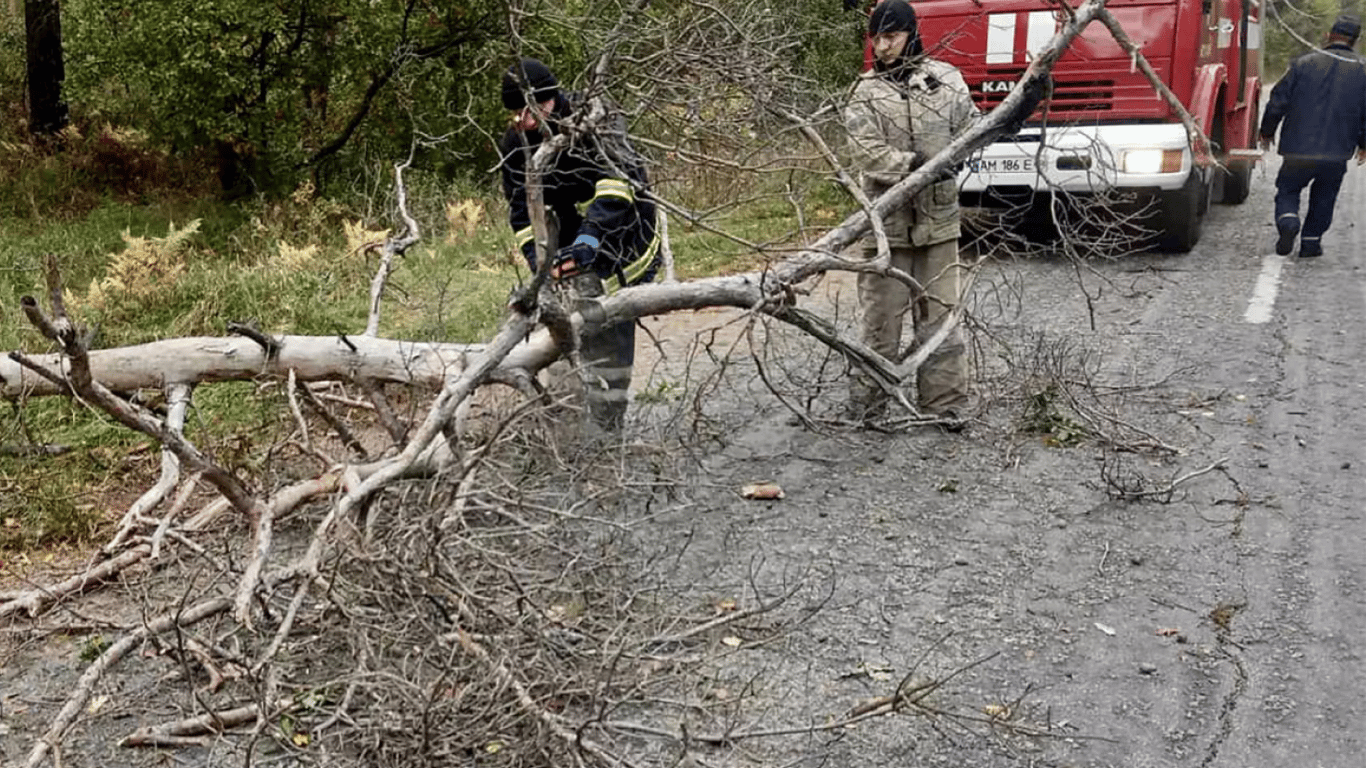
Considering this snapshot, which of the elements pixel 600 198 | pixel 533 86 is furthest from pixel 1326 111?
pixel 533 86

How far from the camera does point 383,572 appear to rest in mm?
3312

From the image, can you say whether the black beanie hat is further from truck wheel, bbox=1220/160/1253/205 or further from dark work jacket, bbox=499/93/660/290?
truck wheel, bbox=1220/160/1253/205

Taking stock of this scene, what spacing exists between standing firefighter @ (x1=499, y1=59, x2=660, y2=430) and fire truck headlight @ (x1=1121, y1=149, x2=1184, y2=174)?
470 centimetres

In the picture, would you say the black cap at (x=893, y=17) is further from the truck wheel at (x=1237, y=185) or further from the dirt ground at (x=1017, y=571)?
the truck wheel at (x=1237, y=185)

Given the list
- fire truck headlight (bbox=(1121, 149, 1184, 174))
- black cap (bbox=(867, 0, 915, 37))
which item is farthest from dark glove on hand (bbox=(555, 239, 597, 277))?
fire truck headlight (bbox=(1121, 149, 1184, 174))

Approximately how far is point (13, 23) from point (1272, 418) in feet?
51.3

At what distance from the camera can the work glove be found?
479 cm

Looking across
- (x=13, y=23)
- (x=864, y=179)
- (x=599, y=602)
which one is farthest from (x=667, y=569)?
(x=13, y=23)

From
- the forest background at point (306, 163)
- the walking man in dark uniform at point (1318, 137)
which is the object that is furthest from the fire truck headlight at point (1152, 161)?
the walking man in dark uniform at point (1318, 137)

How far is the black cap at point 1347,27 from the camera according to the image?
879cm

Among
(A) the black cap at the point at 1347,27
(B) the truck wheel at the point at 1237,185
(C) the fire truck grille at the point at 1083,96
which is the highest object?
(A) the black cap at the point at 1347,27

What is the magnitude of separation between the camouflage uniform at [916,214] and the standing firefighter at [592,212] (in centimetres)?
108

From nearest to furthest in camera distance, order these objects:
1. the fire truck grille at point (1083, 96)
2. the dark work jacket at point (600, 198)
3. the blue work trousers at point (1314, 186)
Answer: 1. the dark work jacket at point (600, 198)
2. the fire truck grille at point (1083, 96)
3. the blue work trousers at point (1314, 186)

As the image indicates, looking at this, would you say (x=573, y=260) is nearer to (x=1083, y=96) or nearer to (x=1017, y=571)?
(x=1017, y=571)
